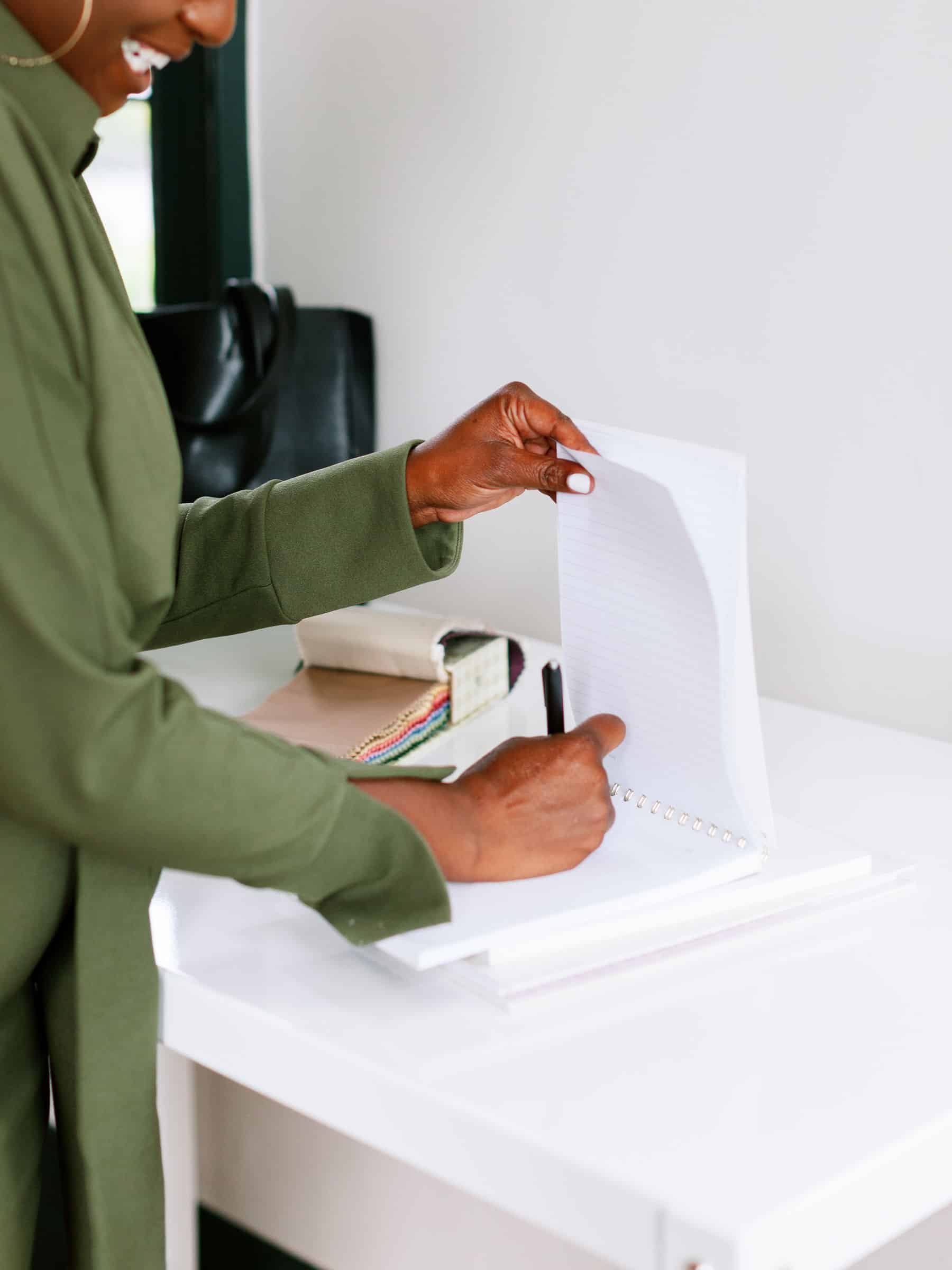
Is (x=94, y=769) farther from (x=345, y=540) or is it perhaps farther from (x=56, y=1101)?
(x=345, y=540)

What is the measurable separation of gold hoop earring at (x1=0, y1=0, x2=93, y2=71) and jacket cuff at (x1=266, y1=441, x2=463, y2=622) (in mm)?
317

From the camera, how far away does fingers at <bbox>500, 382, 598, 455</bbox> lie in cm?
72

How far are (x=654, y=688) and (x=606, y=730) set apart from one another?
4 cm

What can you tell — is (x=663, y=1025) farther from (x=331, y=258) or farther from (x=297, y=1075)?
(x=331, y=258)

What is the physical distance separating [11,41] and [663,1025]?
495 millimetres

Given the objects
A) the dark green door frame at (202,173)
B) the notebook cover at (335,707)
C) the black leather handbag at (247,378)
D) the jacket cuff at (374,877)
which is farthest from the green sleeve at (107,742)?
the dark green door frame at (202,173)

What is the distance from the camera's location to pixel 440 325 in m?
1.45

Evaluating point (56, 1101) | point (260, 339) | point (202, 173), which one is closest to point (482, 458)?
point (56, 1101)

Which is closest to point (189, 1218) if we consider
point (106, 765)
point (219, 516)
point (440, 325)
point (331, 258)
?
point (219, 516)

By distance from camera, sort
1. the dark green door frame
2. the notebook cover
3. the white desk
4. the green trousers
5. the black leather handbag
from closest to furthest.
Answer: the white desk < the green trousers < the notebook cover < the black leather handbag < the dark green door frame

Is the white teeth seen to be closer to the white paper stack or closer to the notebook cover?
the white paper stack

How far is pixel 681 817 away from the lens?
73 cm

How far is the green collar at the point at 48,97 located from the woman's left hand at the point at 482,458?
0.97 ft

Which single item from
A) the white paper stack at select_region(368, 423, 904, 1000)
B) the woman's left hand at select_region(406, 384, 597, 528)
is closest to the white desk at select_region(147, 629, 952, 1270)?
the white paper stack at select_region(368, 423, 904, 1000)
